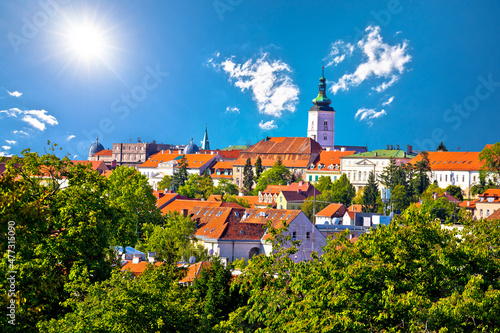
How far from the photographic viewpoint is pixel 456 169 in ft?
456

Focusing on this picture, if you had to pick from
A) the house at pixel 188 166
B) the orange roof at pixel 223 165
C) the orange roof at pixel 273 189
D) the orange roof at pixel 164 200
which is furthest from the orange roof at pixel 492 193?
the house at pixel 188 166

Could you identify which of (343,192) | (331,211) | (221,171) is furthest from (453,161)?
(221,171)

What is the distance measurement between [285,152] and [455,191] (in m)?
62.8

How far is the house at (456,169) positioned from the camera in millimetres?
136250

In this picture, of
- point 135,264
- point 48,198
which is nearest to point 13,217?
point 48,198

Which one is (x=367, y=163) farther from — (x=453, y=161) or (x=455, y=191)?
(x=455, y=191)

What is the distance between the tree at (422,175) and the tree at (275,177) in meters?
26.4

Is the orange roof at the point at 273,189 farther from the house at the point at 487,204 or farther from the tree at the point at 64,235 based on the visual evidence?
the tree at the point at 64,235

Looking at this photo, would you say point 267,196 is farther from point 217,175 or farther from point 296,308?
point 296,308

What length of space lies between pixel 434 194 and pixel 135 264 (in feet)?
269

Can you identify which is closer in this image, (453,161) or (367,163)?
(453,161)

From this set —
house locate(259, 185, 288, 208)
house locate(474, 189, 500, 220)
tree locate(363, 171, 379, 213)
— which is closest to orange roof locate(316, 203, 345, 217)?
tree locate(363, 171, 379, 213)

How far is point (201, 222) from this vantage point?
7125 centimetres

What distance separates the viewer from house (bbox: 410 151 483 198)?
136250 mm
